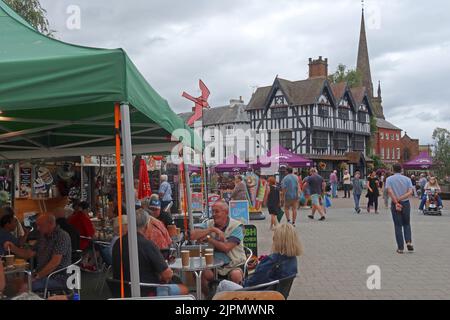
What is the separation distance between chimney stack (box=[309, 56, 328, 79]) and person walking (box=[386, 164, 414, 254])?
43.6 metres

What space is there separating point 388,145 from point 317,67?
3935 centimetres

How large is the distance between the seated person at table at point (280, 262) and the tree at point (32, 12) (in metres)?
12.7

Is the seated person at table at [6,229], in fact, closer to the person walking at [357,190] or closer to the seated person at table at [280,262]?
the seated person at table at [280,262]

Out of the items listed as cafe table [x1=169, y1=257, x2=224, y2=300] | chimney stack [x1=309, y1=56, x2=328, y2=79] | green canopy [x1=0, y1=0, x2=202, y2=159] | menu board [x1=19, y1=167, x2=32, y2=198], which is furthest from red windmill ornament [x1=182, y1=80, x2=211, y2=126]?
chimney stack [x1=309, y1=56, x2=328, y2=79]

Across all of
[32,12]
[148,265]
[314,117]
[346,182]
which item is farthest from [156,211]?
[314,117]

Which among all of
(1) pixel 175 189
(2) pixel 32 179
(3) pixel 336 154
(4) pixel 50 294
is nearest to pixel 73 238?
(4) pixel 50 294

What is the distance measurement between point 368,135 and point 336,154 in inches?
322

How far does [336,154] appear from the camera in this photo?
160 ft

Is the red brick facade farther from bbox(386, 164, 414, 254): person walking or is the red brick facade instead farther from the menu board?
bbox(386, 164, 414, 254): person walking

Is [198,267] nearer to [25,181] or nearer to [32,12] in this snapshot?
[25,181]

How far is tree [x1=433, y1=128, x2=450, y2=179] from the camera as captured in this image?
2789cm

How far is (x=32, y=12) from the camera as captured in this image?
48.8ft

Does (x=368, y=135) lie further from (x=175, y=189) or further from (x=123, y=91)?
(x=123, y=91)
